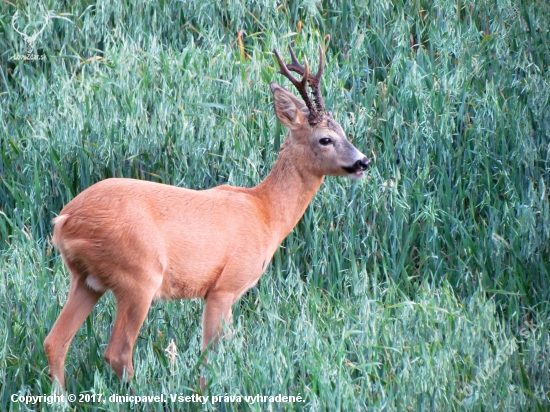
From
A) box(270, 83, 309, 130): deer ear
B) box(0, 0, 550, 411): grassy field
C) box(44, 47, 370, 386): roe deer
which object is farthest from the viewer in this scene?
box(270, 83, 309, 130): deer ear

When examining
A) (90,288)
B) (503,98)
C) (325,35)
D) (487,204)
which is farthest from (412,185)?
(90,288)

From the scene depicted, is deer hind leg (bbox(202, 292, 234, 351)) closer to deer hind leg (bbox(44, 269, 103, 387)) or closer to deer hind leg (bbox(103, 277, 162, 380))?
deer hind leg (bbox(103, 277, 162, 380))

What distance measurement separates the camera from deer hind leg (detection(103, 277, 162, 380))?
4988 mm

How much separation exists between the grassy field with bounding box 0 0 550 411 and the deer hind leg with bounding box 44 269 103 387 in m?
0.12

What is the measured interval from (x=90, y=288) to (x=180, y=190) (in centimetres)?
81

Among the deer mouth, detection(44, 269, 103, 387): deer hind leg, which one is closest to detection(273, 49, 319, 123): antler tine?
the deer mouth

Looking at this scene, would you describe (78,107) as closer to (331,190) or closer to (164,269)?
(331,190)

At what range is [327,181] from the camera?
6.83 metres

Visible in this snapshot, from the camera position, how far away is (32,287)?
5734 mm

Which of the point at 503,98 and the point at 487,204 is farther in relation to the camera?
the point at 503,98

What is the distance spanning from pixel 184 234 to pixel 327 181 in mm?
1832

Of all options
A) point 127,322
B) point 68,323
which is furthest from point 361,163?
point 68,323

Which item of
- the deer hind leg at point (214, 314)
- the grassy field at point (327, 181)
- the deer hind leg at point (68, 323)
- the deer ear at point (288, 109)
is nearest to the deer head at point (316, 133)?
the deer ear at point (288, 109)

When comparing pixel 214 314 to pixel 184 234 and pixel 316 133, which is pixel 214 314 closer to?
pixel 184 234
